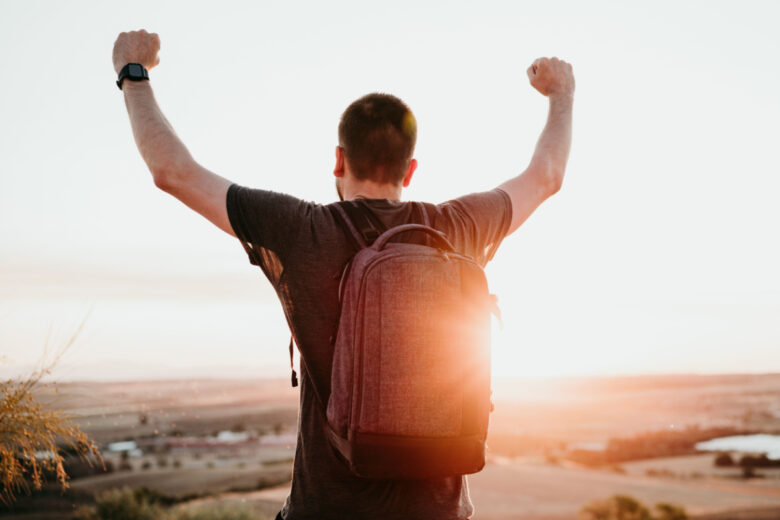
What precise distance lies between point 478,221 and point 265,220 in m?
0.78

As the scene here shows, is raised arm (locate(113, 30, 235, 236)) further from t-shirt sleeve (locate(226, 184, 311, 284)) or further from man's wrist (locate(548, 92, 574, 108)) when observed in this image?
man's wrist (locate(548, 92, 574, 108))

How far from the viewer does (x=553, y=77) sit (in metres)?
3.05

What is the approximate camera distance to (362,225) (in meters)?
2.12

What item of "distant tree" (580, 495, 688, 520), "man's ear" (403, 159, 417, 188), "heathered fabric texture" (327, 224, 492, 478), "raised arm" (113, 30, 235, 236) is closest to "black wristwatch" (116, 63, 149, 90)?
"raised arm" (113, 30, 235, 236)

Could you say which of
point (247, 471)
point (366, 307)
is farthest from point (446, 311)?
point (247, 471)

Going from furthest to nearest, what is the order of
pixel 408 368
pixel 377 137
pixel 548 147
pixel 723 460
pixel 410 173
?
pixel 723 460, pixel 548 147, pixel 410 173, pixel 377 137, pixel 408 368

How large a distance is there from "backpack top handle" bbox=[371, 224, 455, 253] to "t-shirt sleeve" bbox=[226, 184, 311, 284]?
10.4 inches

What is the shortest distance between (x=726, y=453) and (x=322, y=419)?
42448mm

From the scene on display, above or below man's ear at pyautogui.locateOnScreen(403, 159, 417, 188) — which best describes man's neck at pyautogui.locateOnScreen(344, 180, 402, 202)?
below

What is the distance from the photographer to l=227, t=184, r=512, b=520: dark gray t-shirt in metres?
2.01

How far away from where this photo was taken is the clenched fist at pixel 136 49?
2447mm

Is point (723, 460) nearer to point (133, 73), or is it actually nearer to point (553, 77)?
point (553, 77)

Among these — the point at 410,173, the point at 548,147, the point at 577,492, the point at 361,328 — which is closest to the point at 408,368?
the point at 361,328

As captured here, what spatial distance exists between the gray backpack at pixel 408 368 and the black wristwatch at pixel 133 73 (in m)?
1.10
